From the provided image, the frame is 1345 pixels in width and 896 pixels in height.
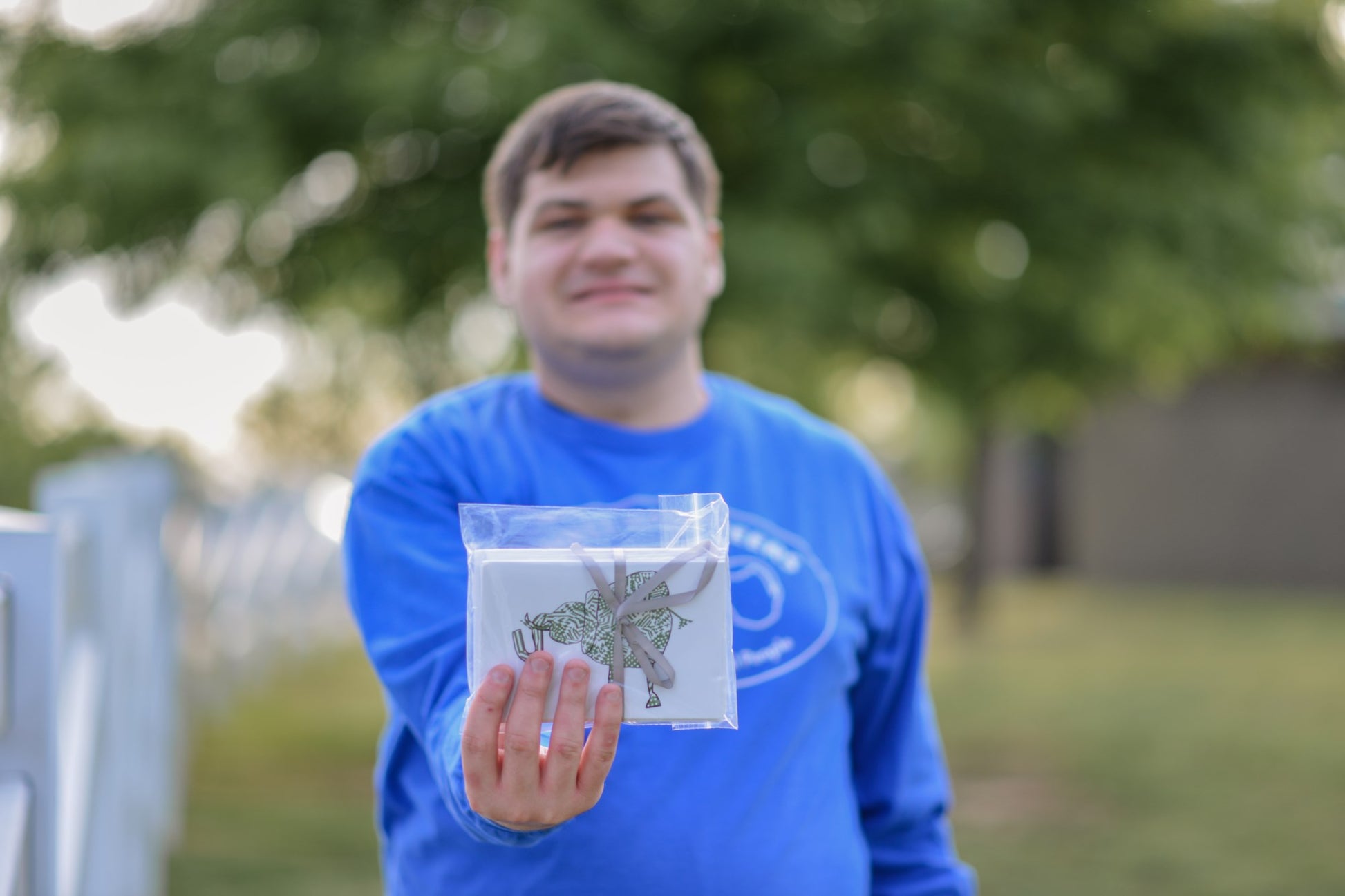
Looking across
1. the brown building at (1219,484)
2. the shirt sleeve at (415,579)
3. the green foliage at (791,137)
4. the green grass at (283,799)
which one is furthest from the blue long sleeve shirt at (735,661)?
the brown building at (1219,484)

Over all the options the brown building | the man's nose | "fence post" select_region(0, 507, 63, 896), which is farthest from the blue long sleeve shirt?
the brown building

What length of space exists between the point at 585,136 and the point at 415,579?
0.64 metres

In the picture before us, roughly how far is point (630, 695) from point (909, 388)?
8.72 metres

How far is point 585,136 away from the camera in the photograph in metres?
1.98

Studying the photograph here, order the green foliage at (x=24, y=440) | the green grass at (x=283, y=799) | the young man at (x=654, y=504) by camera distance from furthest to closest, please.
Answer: the green foliage at (x=24, y=440), the green grass at (x=283, y=799), the young man at (x=654, y=504)

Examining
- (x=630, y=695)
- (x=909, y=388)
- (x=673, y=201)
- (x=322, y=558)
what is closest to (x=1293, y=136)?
(x=909, y=388)

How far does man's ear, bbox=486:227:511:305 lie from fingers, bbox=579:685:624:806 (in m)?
0.85

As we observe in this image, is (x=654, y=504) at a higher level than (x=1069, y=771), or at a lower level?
higher

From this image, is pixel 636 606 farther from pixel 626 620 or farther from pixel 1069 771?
pixel 1069 771

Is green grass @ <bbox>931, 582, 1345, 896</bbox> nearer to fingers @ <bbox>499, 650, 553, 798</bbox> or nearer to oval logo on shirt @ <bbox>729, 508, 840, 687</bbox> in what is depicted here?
oval logo on shirt @ <bbox>729, 508, 840, 687</bbox>

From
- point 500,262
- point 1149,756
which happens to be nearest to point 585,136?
point 500,262

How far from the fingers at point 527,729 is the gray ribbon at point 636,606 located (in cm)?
7

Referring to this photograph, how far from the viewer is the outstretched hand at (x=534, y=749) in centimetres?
139

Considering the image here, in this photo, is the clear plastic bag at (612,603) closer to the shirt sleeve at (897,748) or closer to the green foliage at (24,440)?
the shirt sleeve at (897,748)
